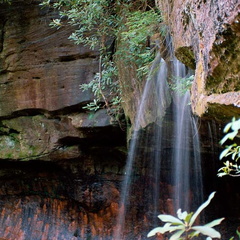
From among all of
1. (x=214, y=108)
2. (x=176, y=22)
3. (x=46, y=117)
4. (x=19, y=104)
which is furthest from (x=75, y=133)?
(x=214, y=108)

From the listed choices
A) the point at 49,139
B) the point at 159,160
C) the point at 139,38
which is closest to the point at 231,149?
the point at 139,38

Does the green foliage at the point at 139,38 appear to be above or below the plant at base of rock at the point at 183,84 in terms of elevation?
above

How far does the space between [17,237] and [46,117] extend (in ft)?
7.87

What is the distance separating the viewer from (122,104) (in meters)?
4.58

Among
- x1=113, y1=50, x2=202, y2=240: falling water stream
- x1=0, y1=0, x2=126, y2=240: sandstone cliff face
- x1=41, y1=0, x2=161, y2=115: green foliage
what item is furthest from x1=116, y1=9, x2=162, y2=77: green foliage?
x1=0, y1=0, x2=126, y2=240: sandstone cliff face

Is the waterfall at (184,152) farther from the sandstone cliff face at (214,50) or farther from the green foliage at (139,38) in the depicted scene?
the sandstone cliff face at (214,50)

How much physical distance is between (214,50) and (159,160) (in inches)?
153

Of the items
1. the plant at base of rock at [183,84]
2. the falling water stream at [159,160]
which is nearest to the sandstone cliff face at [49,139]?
the falling water stream at [159,160]

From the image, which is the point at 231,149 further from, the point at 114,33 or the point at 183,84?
the point at 114,33

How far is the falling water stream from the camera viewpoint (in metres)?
4.10

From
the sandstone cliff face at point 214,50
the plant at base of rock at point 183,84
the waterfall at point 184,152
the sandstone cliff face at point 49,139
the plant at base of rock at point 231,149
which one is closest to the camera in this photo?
the plant at base of rock at point 231,149

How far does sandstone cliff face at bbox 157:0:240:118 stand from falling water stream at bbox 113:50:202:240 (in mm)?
1750

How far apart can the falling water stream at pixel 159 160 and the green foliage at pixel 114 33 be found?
360mm

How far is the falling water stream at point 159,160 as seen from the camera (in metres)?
4.10
